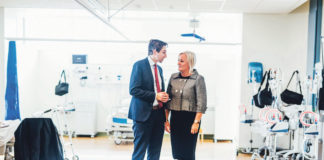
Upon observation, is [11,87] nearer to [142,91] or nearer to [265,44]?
[142,91]

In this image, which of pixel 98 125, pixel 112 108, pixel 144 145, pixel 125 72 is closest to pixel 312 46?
pixel 144 145

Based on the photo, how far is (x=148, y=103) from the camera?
7.46 feet

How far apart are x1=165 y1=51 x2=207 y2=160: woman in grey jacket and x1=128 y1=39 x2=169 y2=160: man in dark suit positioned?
0.14 m

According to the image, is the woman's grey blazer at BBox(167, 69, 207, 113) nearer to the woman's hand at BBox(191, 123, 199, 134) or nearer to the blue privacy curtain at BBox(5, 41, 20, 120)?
the woman's hand at BBox(191, 123, 199, 134)

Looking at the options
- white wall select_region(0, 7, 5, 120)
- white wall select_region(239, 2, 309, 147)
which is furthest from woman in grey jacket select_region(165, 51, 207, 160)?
white wall select_region(0, 7, 5, 120)

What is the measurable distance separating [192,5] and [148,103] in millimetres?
2258

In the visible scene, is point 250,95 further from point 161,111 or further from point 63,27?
point 63,27

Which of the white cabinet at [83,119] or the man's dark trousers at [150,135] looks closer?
the man's dark trousers at [150,135]

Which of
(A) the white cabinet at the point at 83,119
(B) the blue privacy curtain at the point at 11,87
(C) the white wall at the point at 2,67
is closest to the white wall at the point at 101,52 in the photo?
(A) the white cabinet at the point at 83,119

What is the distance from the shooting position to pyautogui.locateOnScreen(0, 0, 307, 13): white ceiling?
3553 mm

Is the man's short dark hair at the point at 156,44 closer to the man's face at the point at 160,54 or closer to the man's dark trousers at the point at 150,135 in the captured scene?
the man's face at the point at 160,54

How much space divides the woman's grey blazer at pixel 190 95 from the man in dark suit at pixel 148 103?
0.38 ft

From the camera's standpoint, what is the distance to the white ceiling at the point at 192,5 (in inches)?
140

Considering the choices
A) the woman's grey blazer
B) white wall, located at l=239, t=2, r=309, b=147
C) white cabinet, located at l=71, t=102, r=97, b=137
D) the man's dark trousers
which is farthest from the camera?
white cabinet, located at l=71, t=102, r=97, b=137
